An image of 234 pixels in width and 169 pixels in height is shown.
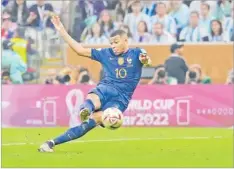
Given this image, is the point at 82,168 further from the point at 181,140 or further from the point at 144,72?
the point at 144,72

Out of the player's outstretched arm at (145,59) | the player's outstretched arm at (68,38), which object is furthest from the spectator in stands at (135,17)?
the player's outstretched arm at (145,59)

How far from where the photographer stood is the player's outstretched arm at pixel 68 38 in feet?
40.2

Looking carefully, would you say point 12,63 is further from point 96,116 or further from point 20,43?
point 96,116

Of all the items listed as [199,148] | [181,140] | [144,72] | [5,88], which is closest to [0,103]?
[5,88]

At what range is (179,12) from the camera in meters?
25.4

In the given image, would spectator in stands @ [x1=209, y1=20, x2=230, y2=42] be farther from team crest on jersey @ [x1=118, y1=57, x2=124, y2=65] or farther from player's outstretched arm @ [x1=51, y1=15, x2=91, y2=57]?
player's outstretched arm @ [x1=51, y1=15, x2=91, y2=57]

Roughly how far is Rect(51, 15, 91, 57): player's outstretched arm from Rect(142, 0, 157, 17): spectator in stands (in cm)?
1303

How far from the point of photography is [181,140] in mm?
16859

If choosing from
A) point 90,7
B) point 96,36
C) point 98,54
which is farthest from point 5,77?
point 98,54

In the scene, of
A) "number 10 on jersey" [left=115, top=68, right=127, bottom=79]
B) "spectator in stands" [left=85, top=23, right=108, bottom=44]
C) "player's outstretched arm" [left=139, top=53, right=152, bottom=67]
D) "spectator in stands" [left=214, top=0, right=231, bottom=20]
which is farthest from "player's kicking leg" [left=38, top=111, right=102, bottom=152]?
"spectator in stands" [left=214, top=0, right=231, bottom=20]

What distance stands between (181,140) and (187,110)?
536 centimetres

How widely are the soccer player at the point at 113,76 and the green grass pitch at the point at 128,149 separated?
0.45 m

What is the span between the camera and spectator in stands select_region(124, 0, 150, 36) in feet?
83.4

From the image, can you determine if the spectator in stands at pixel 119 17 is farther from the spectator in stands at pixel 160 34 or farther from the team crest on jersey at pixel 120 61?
the team crest on jersey at pixel 120 61
